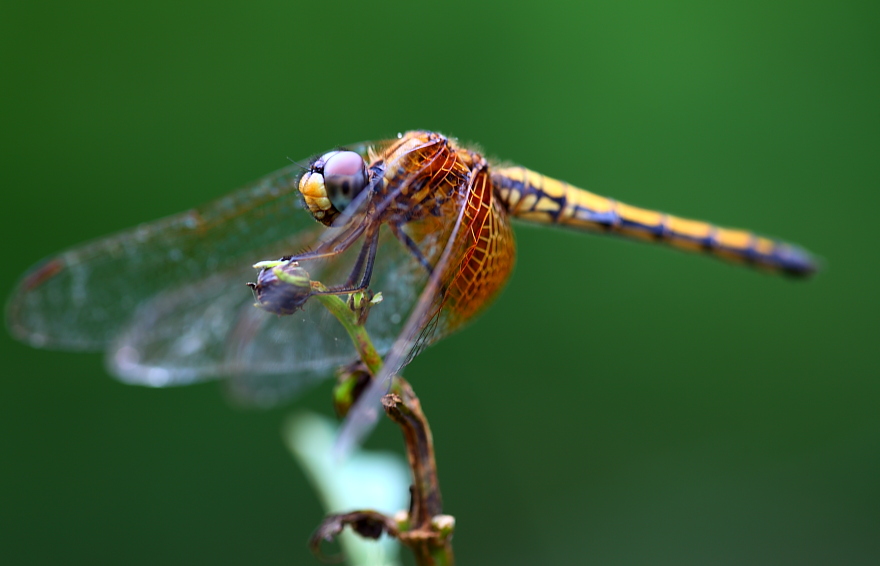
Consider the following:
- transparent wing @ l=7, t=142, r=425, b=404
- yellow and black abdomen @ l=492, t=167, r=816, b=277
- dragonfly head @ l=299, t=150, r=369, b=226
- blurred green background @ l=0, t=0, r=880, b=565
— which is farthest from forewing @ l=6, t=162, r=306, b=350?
blurred green background @ l=0, t=0, r=880, b=565

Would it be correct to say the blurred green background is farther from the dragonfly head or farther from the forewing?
the dragonfly head

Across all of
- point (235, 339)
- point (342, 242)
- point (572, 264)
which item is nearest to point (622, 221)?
point (342, 242)

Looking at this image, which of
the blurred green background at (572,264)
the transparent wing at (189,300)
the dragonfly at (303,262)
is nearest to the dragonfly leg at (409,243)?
the dragonfly at (303,262)

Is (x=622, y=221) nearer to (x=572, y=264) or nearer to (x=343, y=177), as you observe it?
(x=343, y=177)

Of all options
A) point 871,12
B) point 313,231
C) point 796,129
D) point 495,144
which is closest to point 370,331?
point 313,231

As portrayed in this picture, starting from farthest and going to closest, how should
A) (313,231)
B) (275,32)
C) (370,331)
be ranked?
1. (275,32)
2. (313,231)
3. (370,331)

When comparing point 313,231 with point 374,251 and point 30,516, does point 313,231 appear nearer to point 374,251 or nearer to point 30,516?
point 374,251

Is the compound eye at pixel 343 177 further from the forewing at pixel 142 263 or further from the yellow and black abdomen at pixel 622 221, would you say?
the yellow and black abdomen at pixel 622 221
